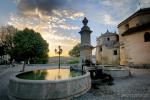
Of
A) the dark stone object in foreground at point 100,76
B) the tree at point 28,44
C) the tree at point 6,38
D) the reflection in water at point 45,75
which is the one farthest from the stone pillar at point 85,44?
the tree at point 6,38

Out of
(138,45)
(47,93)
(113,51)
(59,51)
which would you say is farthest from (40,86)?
(113,51)

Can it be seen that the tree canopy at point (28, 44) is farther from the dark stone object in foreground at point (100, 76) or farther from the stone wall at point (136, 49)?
the stone wall at point (136, 49)

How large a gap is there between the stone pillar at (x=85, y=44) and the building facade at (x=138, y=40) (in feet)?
31.2

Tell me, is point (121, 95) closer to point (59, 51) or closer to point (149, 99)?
point (149, 99)

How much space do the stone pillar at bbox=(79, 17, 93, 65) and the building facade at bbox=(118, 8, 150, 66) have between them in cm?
951

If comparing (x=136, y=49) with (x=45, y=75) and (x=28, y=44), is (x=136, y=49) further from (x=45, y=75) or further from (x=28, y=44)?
(x=28, y=44)

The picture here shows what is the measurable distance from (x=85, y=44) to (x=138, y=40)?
1051cm

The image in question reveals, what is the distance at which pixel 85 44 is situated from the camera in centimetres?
1789

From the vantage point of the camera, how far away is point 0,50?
111 ft

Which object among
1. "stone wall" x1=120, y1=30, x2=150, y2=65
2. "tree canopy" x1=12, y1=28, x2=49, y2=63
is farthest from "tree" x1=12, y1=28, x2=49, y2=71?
"stone wall" x1=120, y1=30, x2=150, y2=65

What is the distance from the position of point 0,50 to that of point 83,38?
24.8 meters

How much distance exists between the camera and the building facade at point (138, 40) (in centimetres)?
2169

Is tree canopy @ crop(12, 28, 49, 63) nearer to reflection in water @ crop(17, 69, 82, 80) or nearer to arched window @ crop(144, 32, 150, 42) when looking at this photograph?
reflection in water @ crop(17, 69, 82, 80)

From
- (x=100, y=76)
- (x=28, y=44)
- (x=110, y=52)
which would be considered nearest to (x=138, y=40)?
(x=100, y=76)
